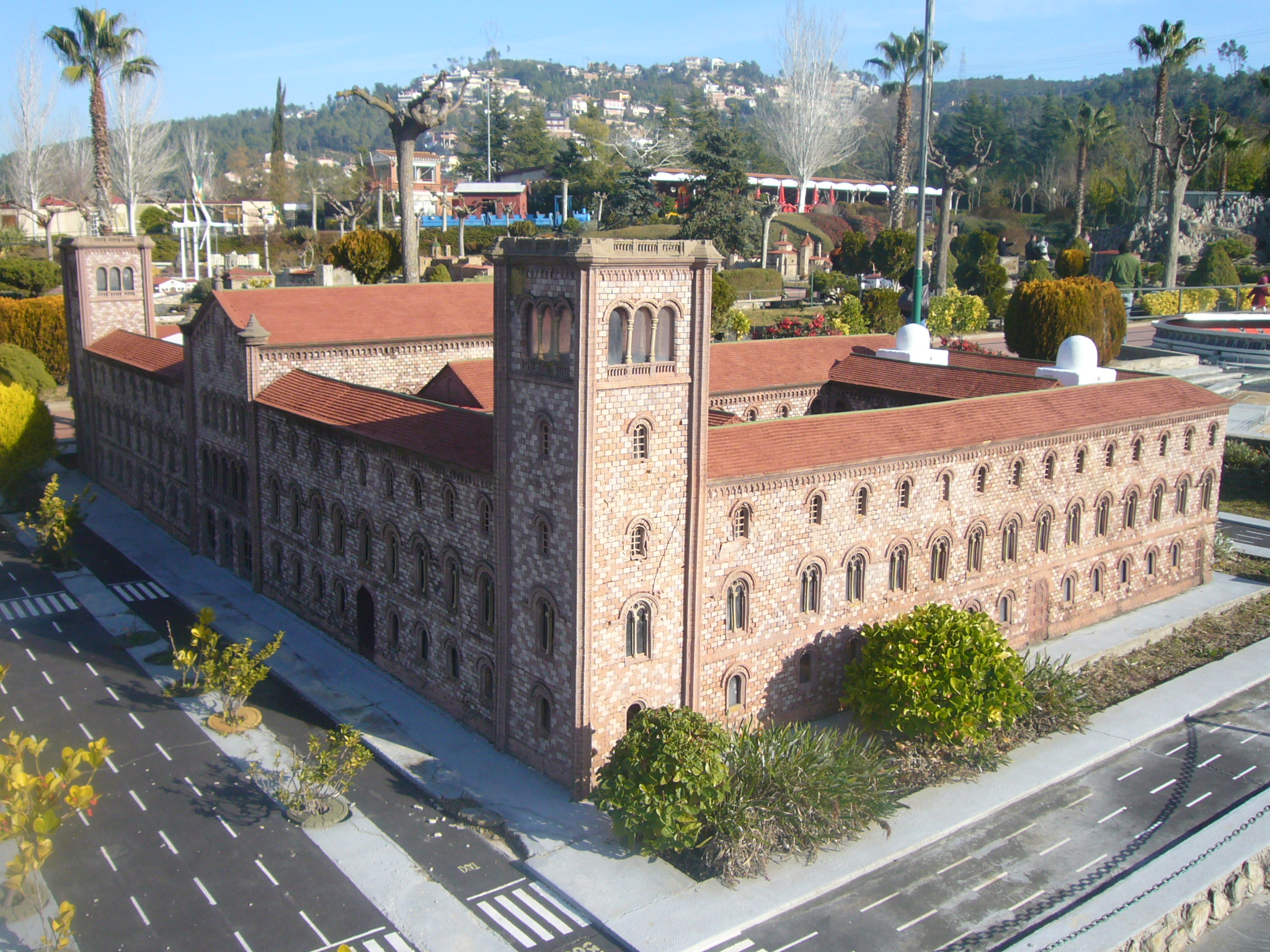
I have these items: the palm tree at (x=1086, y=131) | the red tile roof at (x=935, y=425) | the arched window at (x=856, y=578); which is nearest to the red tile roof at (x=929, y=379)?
the red tile roof at (x=935, y=425)

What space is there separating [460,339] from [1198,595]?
29.3 m

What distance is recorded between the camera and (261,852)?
2472 centimetres

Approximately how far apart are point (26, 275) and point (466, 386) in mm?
63545

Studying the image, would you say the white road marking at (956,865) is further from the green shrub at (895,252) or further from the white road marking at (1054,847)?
the green shrub at (895,252)

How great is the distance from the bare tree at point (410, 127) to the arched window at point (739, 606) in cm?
4238

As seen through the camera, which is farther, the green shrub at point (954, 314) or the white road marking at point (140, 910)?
the green shrub at point (954, 314)

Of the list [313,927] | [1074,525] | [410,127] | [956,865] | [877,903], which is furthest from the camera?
[410,127]

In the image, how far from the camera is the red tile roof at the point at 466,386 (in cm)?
3631

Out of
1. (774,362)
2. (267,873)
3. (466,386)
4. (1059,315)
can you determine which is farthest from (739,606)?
(1059,315)

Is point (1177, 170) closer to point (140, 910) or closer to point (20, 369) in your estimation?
point (20, 369)

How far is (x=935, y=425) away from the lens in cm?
3328

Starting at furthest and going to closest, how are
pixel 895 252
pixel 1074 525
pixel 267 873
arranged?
pixel 895 252, pixel 1074 525, pixel 267 873

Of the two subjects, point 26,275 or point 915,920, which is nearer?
point 915,920

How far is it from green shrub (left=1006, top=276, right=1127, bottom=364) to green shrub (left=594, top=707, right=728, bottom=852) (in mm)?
44633
